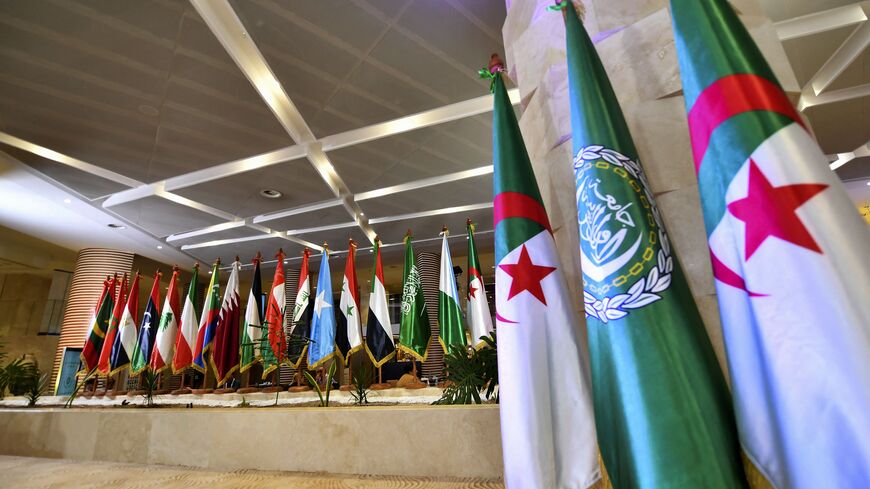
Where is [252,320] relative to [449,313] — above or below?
above

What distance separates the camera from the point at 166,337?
5.56 meters

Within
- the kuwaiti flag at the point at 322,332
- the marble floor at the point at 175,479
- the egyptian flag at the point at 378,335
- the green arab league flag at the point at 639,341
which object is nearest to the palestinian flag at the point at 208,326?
the kuwaiti flag at the point at 322,332

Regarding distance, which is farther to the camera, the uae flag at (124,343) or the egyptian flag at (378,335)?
the uae flag at (124,343)

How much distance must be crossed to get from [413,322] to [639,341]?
391 cm

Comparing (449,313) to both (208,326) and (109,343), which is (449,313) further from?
(109,343)

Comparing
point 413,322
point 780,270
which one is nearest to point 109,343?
point 413,322

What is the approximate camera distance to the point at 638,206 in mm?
895

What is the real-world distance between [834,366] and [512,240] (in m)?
0.69

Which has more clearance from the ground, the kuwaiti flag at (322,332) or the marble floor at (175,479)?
the kuwaiti flag at (322,332)

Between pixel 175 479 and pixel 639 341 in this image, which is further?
pixel 175 479

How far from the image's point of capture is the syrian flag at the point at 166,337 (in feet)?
17.8

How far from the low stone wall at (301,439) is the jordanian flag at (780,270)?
100 cm

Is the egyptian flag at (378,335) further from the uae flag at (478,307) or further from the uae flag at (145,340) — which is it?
the uae flag at (145,340)

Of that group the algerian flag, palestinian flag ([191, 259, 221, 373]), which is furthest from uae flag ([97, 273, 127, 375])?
the algerian flag
